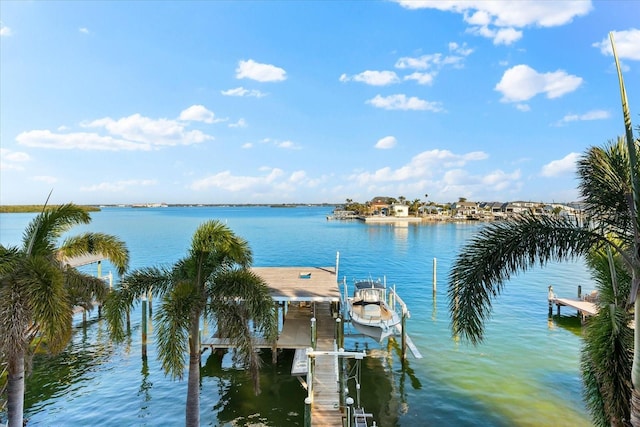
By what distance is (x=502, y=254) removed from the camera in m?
6.81

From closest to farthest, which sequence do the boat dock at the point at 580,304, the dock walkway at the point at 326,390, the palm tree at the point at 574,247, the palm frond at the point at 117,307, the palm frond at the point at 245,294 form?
1. the palm tree at the point at 574,247
2. the palm frond at the point at 117,307
3. the palm frond at the point at 245,294
4. the dock walkway at the point at 326,390
5. the boat dock at the point at 580,304

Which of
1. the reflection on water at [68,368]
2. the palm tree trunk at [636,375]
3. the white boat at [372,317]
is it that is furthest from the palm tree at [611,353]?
the reflection on water at [68,368]

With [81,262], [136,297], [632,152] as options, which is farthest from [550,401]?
[81,262]

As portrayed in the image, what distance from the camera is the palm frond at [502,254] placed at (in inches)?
263

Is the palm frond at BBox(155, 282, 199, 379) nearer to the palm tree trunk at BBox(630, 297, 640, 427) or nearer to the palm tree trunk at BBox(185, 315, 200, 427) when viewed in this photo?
the palm tree trunk at BBox(185, 315, 200, 427)

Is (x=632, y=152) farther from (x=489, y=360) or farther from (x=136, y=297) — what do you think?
(x=489, y=360)

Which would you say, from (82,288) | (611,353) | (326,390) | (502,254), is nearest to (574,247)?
(502,254)

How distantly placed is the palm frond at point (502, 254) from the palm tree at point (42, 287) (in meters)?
8.07

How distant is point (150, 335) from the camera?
24266 mm

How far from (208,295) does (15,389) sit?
480 cm

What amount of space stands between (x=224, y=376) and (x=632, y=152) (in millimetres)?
18015

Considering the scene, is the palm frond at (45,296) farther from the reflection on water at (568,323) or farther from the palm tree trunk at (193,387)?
the reflection on water at (568,323)

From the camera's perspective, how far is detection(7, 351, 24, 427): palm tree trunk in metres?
8.65

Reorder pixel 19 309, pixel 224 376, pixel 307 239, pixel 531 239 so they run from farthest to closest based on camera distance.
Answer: pixel 307 239, pixel 224 376, pixel 19 309, pixel 531 239
